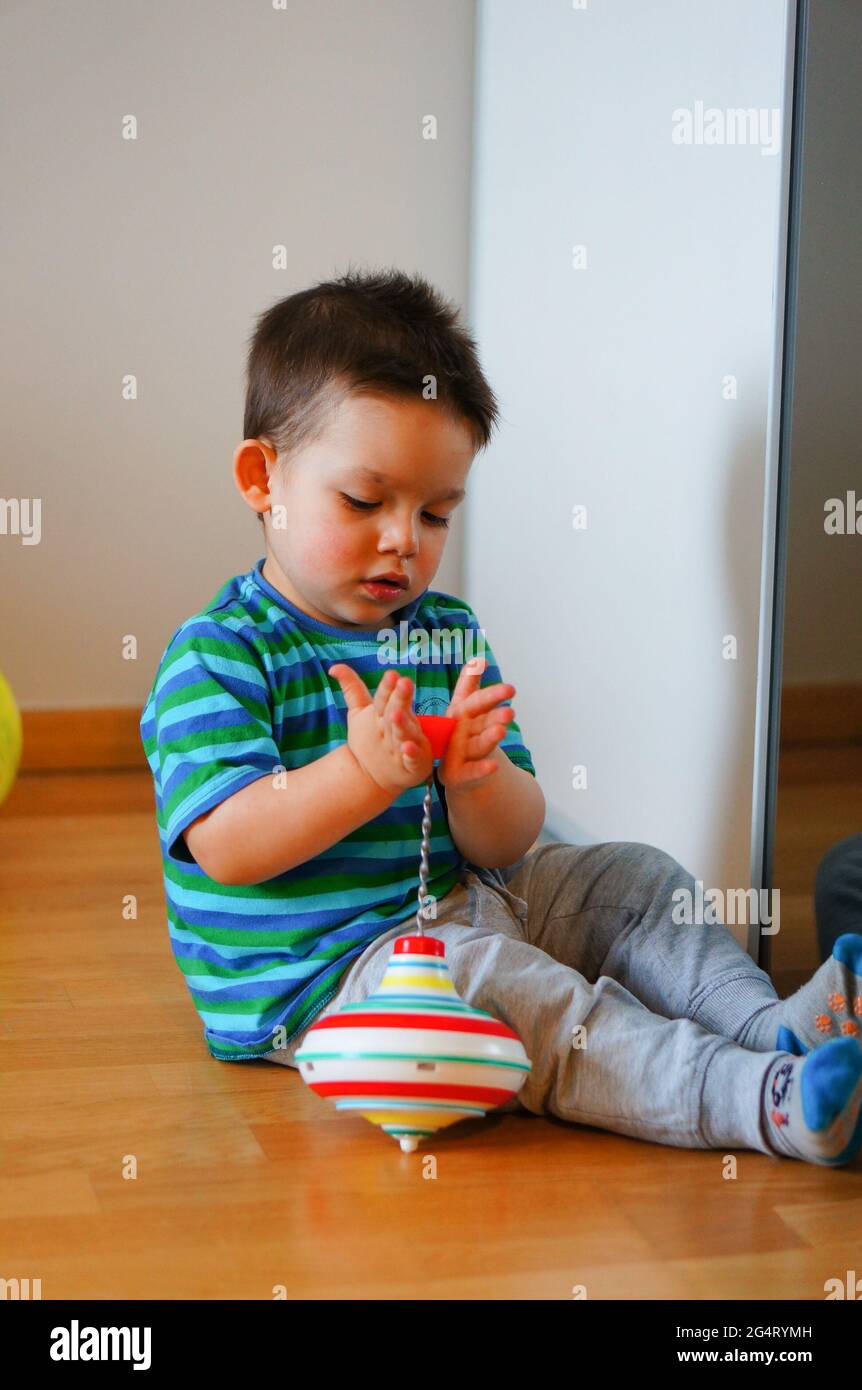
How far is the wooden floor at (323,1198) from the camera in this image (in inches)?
30.0

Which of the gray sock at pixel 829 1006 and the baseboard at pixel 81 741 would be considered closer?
the gray sock at pixel 829 1006

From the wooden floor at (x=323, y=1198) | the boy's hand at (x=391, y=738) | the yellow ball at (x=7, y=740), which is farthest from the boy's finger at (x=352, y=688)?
the yellow ball at (x=7, y=740)

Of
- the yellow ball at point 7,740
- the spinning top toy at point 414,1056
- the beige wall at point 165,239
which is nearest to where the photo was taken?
the spinning top toy at point 414,1056

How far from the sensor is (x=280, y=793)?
977 mm

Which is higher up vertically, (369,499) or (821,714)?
(369,499)

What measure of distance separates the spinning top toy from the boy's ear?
376mm

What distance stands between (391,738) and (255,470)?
0.30 metres

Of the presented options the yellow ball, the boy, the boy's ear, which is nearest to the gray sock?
the boy

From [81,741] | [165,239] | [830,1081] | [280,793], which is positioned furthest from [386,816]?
[165,239]

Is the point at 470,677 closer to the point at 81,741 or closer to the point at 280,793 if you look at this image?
the point at 280,793

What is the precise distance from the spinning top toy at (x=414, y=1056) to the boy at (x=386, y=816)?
0.06 meters

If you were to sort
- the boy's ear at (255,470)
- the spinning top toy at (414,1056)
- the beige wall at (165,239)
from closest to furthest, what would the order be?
the spinning top toy at (414,1056) < the boy's ear at (255,470) < the beige wall at (165,239)

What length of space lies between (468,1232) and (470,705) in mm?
311

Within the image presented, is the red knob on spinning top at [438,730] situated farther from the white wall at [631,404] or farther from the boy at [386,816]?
the white wall at [631,404]
